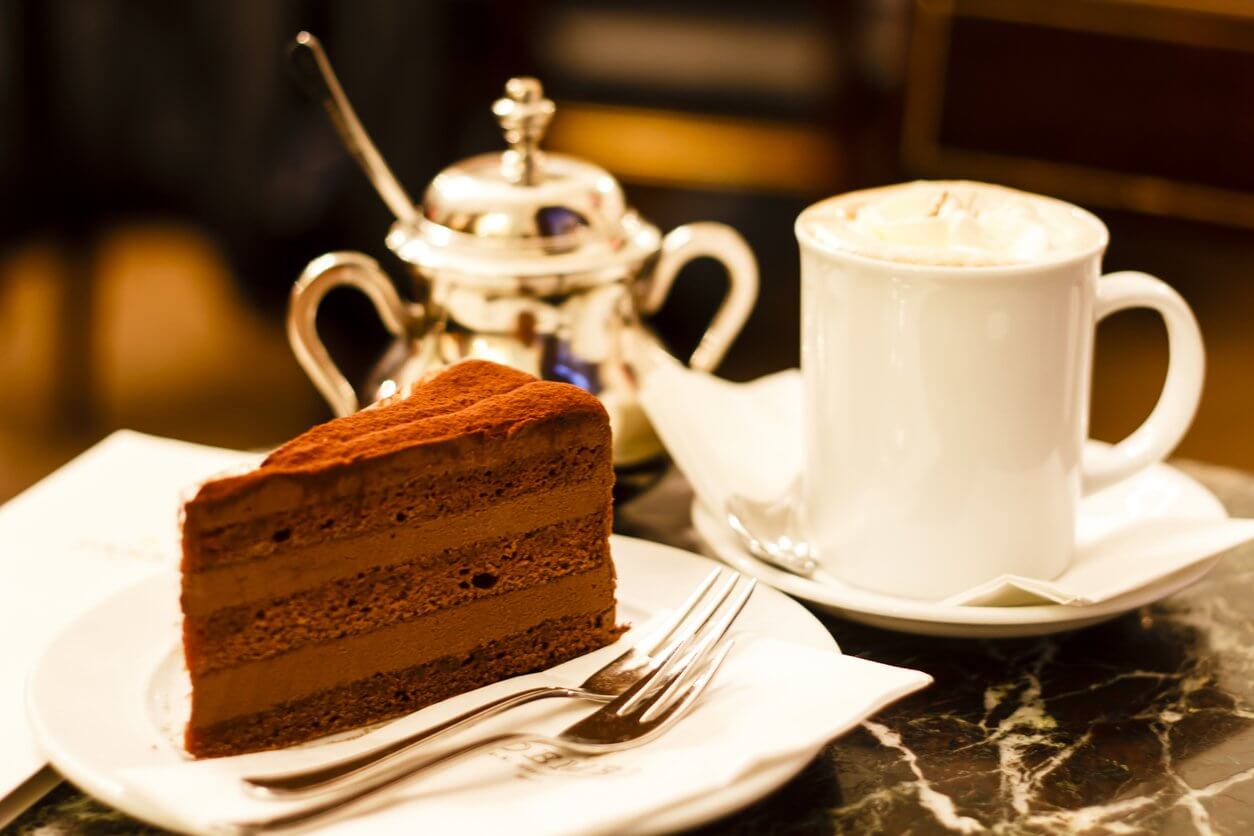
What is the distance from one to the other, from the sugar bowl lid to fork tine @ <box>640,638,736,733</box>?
1.29 feet

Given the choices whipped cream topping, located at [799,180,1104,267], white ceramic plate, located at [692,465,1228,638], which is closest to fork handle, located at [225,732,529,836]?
white ceramic plate, located at [692,465,1228,638]

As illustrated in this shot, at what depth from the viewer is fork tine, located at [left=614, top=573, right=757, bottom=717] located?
780 mm

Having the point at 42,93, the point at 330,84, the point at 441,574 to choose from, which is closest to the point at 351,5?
the point at 42,93

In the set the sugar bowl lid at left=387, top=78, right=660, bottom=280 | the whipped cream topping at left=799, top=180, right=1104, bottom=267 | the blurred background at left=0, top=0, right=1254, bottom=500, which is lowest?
the blurred background at left=0, top=0, right=1254, bottom=500

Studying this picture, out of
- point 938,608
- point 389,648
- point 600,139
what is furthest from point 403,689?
point 600,139

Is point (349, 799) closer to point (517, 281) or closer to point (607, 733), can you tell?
point (607, 733)

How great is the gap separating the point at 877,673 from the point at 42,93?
3.27 m

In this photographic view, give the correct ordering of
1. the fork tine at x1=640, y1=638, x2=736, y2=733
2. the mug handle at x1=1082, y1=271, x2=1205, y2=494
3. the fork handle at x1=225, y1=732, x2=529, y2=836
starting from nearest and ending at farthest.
→ the fork handle at x1=225, y1=732, x2=529, y2=836 → the fork tine at x1=640, y1=638, x2=736, y2=733 → the mug handle at x1=1082, y1=271, x2=1205, y2=494

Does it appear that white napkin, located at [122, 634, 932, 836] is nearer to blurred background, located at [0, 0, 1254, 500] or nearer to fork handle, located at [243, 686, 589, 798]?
fork handle, located at [243, 686, 589, 798]

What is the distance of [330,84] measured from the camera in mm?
1199

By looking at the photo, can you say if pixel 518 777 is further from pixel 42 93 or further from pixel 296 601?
pixel 42 93

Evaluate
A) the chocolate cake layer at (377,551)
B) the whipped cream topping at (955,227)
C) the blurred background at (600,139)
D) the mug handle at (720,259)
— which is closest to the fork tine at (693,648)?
the chocolate cake layer at (377,551)

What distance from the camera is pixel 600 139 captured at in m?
3.31

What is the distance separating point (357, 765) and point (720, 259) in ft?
2.22
